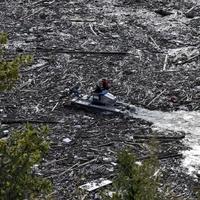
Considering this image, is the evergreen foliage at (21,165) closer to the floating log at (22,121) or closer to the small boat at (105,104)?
the floating log at (22,121)

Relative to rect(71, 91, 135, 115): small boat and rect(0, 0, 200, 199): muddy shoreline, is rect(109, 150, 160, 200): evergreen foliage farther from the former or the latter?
rect(71, 91, 135, 115): small boat

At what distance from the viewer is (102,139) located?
14883mm

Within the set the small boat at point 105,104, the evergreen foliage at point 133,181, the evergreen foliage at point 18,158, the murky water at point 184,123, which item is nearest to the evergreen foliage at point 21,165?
the evergreen foliage at point 18,158

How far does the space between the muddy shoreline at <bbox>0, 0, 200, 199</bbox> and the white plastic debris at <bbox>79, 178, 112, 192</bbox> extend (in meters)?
0.20

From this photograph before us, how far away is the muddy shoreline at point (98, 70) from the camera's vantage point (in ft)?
45.6

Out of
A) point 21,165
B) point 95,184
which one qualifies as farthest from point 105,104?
point 21,165

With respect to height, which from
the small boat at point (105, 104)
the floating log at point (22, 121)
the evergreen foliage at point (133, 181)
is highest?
the evergreen foliage at point (133, 181)

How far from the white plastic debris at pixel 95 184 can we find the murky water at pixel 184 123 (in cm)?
226

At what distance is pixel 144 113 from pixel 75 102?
2253 mm

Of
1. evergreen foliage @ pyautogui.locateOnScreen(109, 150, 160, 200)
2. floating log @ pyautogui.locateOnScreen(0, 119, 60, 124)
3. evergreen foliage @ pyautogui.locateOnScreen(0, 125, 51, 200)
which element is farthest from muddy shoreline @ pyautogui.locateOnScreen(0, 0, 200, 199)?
evergreen foliage @ pyautogui.locateOnScreen(0, 125, 51, 200)

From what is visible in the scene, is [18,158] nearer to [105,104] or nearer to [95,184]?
[95,184]

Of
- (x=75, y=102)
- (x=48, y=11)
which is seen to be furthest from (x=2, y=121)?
(x=48, y=11)

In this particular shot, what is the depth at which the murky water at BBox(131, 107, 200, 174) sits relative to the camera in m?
14.0

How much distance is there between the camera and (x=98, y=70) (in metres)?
19.5
